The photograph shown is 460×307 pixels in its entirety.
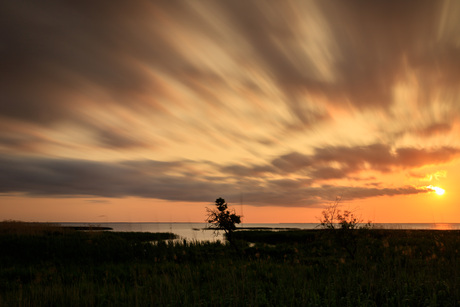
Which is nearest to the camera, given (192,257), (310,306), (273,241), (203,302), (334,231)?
(310,306)

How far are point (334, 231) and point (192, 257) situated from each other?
10.6 meters

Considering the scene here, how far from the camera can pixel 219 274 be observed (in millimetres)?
12945

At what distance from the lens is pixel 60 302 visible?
9078 mm

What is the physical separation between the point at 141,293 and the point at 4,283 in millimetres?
9185

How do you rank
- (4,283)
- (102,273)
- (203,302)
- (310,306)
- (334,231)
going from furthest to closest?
(334,231), (102,273), (4,283), (203,302), (310,306)

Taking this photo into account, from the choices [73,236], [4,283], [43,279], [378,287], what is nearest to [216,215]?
[43,279]

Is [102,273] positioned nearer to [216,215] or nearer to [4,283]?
[4,283]

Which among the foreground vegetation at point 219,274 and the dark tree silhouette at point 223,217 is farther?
the dark tree silhouette at point 223,217

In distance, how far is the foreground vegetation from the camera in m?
8.33

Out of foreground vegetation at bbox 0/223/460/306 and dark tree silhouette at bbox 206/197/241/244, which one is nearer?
foreground vegetation at bbox 0/223/460/306

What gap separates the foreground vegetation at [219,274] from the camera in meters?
8.33

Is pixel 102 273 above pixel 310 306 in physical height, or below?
below

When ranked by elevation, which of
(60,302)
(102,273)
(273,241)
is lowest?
(273,241)

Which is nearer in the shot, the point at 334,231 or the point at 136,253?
the point at 334,231
